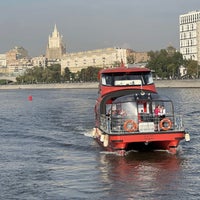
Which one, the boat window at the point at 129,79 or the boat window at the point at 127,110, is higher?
the boat window at the point at 129,79

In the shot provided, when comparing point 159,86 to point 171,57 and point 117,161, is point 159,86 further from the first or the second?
point 117,161

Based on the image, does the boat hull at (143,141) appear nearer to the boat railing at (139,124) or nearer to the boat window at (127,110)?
the boat railing at (139,124)

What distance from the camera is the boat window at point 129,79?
27703 mm

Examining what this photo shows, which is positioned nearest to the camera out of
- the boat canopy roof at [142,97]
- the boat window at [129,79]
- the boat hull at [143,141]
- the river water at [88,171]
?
the river water at [88,171]

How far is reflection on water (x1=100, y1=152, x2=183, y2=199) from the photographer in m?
17.4

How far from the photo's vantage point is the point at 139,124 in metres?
22.8

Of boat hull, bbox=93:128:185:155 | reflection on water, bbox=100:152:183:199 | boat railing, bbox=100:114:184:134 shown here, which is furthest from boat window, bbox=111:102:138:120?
reflection on water, bbox=100:152:183:199

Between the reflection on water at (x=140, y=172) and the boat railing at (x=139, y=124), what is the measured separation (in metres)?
1.15

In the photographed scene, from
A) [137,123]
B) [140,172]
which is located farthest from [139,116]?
[140,172]

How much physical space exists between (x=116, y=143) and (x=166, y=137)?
2.04m

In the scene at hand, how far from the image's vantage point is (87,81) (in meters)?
190

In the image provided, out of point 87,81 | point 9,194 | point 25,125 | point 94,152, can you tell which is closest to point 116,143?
point 94,152

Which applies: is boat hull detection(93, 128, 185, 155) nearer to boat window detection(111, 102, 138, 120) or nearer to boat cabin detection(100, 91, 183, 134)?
boat cabin detection(100, 91, 183, 134)

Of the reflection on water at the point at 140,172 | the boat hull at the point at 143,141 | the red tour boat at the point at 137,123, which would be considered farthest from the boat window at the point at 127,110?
the reflection on water at the point at 140,172
